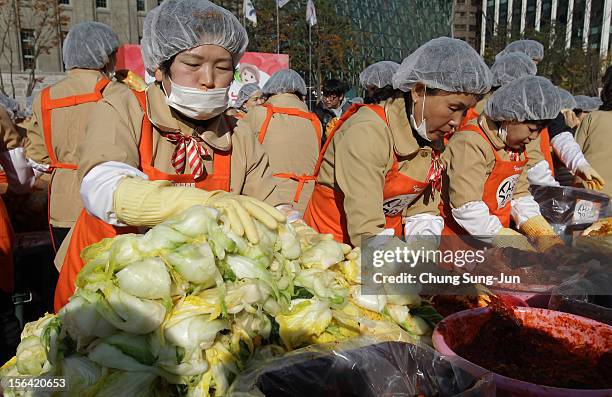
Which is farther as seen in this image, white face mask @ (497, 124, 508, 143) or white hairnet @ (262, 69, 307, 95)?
white hairnet @ (262, 69, 307, 95)

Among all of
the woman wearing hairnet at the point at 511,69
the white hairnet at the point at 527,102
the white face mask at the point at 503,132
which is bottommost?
the white face mask at the point at 503,132

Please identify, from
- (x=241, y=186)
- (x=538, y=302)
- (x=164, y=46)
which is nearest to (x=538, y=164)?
(x=538, y=302)

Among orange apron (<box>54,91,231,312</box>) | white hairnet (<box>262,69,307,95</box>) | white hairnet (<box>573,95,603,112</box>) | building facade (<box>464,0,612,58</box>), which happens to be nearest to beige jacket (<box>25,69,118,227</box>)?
orange apron (<box>54,91,231,312</box>)

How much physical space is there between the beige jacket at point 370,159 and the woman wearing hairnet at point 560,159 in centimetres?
216

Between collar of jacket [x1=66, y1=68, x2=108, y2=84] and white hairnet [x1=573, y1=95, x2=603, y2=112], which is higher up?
collar of jacket [x1=66, y1=68, x2=108, y2=84]

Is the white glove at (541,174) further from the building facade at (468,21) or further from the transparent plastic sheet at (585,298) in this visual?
the building facade at (468,21)

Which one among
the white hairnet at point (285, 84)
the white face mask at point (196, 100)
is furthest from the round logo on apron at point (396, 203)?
the white hairnet at point (285, 84)

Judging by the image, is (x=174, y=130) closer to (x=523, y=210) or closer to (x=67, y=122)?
(x=67, y=122)

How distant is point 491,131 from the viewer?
3662 mm

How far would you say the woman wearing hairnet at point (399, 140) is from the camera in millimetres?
2699

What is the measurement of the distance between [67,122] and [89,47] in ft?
2.72

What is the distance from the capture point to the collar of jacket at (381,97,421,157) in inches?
112

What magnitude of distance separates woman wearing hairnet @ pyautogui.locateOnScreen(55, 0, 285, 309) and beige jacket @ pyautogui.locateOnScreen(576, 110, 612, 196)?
4854 mm

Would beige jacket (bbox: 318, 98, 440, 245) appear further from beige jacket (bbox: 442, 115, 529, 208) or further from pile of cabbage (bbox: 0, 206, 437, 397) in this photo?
pile of cabbage (bbox: 0, 206, 437, 397)
